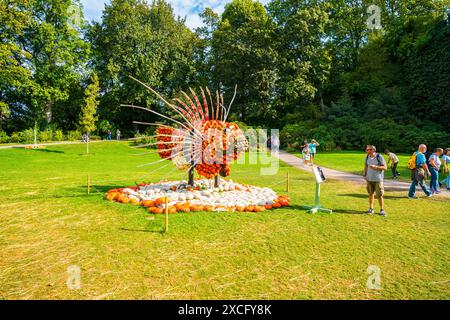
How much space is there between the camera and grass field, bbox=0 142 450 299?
4301mm

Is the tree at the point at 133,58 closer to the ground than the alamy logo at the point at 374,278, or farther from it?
farther from it

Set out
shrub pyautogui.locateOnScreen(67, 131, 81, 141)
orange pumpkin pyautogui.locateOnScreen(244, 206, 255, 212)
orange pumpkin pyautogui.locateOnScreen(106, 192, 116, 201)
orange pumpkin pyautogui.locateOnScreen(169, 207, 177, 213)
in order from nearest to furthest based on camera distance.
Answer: orange pumpkin pyautogui.locateOnScreen(169, 207, 177, 213) < orange pumpkin pyautogui.locateOnScreen(244, 206, 255, 212) < orange pumpkin pyautogui.locateOnScreen(106, 192, 116, 201) < shrub pyautogui.locateOnScreen(67, 131, 81, 141)

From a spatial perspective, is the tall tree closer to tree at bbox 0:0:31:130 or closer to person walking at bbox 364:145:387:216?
tree at bbox 0:0:31:130

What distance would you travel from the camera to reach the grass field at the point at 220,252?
14.1 ft

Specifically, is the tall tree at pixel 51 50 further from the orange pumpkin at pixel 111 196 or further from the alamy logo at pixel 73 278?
the alamy logo at pixel 73 278

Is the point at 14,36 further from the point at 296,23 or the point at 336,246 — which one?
the point at 336,246

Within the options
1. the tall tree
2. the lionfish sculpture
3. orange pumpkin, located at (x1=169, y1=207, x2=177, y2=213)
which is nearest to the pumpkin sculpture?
the lionfish sculpture

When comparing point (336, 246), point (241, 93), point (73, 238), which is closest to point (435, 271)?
point (336, 246)

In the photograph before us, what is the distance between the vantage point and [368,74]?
41.4 meters

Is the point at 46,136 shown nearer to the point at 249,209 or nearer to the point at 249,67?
the point at 249,67

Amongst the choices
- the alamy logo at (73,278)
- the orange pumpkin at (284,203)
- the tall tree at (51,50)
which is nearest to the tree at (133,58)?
the tall tree at (51,50)

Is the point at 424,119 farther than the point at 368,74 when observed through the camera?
No

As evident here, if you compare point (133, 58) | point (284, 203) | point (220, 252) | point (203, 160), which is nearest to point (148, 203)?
point (203, 160)
